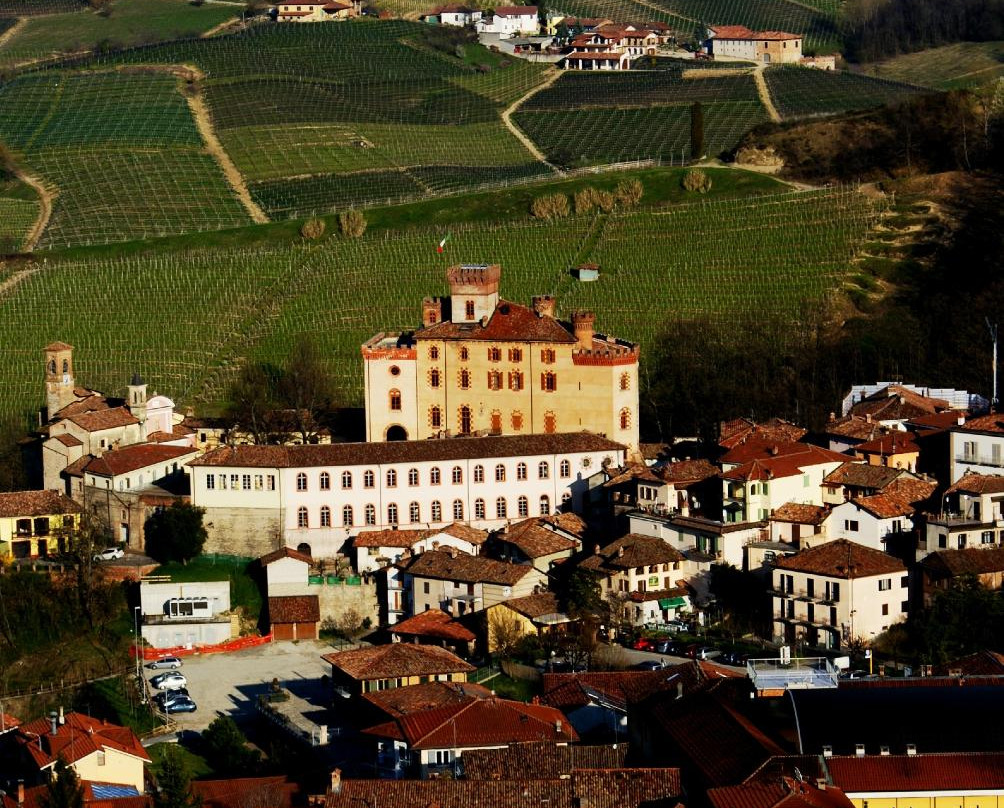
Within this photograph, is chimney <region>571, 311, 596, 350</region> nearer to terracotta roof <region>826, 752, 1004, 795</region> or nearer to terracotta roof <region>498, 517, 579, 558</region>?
terracotta roof <region>498, 517, 579, 558</region>

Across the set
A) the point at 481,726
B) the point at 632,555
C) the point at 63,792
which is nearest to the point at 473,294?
the point at 632,555

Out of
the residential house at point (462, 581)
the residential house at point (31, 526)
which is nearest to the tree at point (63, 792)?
the residential house at point (462, 581)

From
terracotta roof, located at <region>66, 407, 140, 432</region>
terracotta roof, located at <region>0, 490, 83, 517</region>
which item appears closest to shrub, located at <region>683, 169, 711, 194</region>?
terracotta roof, located at <region>66, 407, 140, 432</region>

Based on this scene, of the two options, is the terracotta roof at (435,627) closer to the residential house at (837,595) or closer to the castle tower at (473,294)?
the residential house at (837,595)

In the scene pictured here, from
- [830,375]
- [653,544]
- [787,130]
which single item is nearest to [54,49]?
[787,130]

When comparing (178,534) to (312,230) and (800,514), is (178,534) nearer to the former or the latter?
(800,514)

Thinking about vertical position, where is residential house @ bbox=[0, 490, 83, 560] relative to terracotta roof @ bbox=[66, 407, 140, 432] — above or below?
below

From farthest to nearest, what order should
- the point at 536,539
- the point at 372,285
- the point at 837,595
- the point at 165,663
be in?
the point at 372,285, the point at 536,539, the point at 165,663, the point at 837,595
